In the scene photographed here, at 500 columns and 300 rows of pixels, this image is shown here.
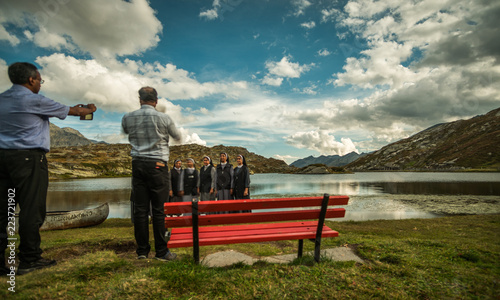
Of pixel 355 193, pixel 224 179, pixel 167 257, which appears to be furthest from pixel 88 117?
pixel 355 193

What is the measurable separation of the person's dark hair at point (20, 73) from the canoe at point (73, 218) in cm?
937

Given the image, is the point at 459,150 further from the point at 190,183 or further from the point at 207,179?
the point at 190,183

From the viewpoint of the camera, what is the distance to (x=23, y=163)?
357cm

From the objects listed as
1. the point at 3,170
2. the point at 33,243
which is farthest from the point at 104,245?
the point at 3,170

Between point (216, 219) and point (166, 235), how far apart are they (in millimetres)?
1342

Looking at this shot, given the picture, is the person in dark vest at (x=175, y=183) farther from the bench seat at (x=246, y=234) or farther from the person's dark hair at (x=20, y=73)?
the person's dark hair at (x=20, y=73)

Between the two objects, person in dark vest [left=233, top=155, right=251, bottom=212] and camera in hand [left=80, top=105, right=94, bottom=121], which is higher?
camera in hand [left=80, top=105, right=94, bottom=121]

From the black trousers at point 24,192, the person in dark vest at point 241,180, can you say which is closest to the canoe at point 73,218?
the person in dark vest at point 241,180

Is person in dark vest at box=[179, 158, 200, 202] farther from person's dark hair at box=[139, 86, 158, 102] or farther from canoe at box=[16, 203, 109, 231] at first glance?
person's dark hair at box=[139, 86, 158, 102]

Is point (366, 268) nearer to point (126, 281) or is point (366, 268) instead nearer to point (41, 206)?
point (126, 281)

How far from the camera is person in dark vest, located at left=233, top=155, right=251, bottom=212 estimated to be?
11916mm

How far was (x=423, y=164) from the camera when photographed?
531 ft

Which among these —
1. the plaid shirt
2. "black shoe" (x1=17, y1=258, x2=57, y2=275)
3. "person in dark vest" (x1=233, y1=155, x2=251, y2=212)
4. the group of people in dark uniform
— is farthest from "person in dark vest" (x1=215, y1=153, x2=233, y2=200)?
"black shoe" (x1=17, y1=258, x2=57, y2=275)

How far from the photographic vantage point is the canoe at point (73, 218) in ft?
35.7
